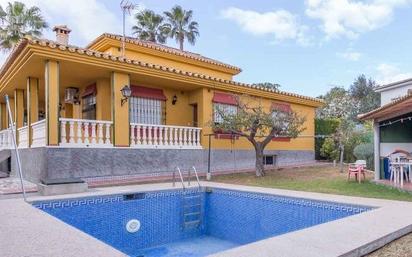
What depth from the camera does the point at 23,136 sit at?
51.0 feet

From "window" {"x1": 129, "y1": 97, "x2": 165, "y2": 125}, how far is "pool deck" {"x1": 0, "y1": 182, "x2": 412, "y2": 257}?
321 inches

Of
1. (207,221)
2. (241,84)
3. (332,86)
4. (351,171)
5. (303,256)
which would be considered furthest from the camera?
(332,86)

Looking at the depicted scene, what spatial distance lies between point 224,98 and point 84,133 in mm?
7281

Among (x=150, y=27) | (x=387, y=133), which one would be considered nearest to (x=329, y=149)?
(x=387, y=133)

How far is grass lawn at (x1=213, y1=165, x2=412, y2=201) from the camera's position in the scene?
10203 mm

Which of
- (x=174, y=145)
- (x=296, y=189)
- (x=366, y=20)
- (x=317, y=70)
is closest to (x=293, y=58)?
(x=317, y=70)

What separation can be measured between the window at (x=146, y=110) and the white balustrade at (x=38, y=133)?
142 inches

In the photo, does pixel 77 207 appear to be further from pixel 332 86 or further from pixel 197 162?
pixel 332 86

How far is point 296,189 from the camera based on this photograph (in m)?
11.4

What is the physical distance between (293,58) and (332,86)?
20.1 metres

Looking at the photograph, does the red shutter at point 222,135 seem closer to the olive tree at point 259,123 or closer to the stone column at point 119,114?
the olive tree at point 259,123

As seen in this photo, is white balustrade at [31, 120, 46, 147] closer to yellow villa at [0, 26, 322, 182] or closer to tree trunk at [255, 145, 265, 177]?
yellow villa at [0, 26, 322, 182]

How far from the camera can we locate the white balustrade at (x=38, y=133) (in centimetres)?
1237

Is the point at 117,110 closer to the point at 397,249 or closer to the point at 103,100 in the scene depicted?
the point at 103,100
